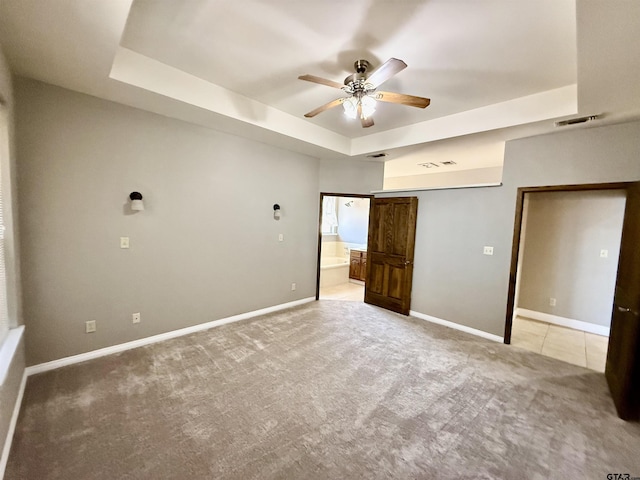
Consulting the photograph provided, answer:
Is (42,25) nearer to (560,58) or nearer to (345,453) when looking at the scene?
(345,453)

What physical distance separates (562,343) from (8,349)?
233 inches

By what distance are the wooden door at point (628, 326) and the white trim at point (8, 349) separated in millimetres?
4414

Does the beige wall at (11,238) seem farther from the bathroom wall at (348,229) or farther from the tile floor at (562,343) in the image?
the bathroom wall at (348,229)

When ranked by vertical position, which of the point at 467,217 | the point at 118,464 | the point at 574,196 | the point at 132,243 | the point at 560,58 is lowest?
the point at 118,464

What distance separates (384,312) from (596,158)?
3374 millimetres

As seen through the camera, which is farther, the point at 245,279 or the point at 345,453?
the point at 245,279

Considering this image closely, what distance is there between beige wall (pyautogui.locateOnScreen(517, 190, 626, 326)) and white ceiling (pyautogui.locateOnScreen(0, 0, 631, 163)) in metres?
2.31

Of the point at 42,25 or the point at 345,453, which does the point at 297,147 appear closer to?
the point at 42,25

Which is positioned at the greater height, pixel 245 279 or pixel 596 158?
pixel 596 158

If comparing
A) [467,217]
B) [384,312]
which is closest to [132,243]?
[384,312]

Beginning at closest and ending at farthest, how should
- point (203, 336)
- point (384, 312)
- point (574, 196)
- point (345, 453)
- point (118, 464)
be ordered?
point (118, 464), point (345, 453), point (203, 336), point (574, 196), point (384, 312)

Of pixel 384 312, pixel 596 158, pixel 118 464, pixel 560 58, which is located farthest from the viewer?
pixel 384 312

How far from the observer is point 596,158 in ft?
9.39

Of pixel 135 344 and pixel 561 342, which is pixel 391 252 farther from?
pixel 135 344
